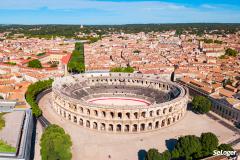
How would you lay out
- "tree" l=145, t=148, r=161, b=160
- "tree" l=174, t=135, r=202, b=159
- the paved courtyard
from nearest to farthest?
"tree" l=145, t=148, r=161, b=160 → "tree" l=174, t=135, r=202, b=159 → the paved courtyard

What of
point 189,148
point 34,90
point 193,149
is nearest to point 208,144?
point 193,149

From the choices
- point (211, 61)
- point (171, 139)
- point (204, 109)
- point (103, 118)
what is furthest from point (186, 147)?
point (211, 61)

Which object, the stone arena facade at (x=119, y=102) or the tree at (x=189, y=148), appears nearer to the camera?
the tree at (x=189, y=148)

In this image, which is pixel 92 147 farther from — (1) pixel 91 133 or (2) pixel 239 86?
(2) pixel 239 86

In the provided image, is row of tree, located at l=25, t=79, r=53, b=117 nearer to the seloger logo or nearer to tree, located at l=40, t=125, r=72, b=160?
tree, located at l=40, t=125, r=72, b=160

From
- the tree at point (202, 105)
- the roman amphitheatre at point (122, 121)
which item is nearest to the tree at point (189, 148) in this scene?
the roman amphitheatre at point (122, 121)

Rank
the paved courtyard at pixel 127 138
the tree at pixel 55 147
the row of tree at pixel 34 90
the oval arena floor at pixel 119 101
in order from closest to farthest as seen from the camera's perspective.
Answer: the tree at pixel 55 147 < the paved courtyard at pixel 127 138 < the row of tree at pixel 34 90 < the oval arena floor at pixel 119 101

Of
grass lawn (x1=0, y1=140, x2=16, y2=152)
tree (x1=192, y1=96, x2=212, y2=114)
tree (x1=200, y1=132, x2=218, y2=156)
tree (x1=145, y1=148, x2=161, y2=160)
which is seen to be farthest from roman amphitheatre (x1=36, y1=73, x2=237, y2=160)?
grass lawn (x1=0, y1=140, x2=16, y2=152)

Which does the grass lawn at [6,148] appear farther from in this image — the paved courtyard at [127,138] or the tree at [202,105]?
the tree at [202,105]
